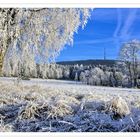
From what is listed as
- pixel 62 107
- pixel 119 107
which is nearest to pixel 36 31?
pixel 62 107

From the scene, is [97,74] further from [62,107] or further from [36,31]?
[36,31]

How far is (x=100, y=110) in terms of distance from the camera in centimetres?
508

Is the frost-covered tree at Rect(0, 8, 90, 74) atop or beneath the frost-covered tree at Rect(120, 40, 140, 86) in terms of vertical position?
atop

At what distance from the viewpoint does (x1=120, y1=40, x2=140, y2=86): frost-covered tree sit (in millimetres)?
5180

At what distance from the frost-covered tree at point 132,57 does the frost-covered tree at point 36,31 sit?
540mm

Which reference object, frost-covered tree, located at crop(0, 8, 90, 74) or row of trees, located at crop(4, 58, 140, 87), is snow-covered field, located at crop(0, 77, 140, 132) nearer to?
row of trees, located at crop(4, 58, 140, 87)

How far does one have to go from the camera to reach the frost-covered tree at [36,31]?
5.72 meters

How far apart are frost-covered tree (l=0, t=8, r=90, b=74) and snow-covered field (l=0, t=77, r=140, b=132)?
0.39m

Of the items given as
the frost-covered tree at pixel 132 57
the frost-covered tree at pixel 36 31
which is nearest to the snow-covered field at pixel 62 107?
the frost-covered tree at pixel 132 57

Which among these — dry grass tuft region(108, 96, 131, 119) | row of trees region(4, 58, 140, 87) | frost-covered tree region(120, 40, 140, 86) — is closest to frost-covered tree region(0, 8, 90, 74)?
row of trees region(4, 58, 140, 87)

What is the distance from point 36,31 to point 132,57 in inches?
47.7

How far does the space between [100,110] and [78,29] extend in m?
0.89

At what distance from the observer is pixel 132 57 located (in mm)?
5242
